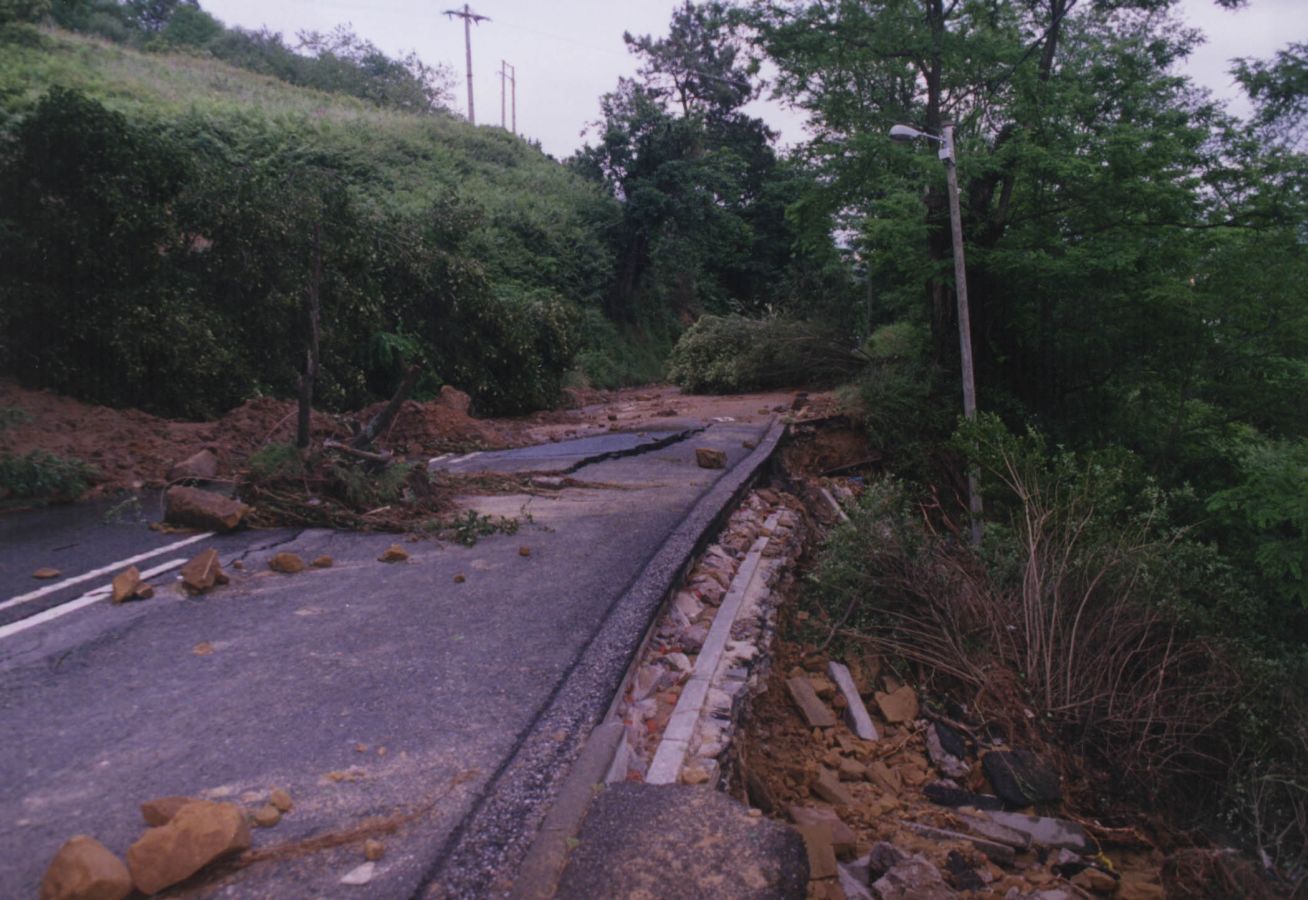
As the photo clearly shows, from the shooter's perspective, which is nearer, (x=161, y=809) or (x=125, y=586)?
(x=161, y=809)

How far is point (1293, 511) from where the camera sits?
834 centimetres

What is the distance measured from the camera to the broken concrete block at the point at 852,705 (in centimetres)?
538

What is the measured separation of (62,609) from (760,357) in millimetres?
20112

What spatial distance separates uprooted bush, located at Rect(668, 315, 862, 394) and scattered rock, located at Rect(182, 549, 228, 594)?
18.9 m

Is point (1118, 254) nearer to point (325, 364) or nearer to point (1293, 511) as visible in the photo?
point (1293, 511)

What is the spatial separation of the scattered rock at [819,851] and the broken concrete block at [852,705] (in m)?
1.59

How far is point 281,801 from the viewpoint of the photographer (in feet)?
9.75

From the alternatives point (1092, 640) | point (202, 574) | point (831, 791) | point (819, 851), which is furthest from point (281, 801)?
point (1092, 640)

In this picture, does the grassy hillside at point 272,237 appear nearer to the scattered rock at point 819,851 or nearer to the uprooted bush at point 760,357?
the uprooted bush at point 760,357

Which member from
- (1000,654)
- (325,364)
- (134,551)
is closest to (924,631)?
(1000,654)

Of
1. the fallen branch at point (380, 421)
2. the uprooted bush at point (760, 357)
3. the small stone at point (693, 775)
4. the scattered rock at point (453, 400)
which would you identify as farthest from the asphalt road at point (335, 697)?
the uprooted bush at point (760, 357)

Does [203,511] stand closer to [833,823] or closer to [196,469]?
[196,469]

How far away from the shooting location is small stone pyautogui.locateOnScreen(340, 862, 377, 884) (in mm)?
2605

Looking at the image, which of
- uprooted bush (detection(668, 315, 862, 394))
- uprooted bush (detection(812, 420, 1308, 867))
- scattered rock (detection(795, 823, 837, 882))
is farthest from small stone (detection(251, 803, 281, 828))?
uprooted bush (detection(668, 315, 862, 394))
